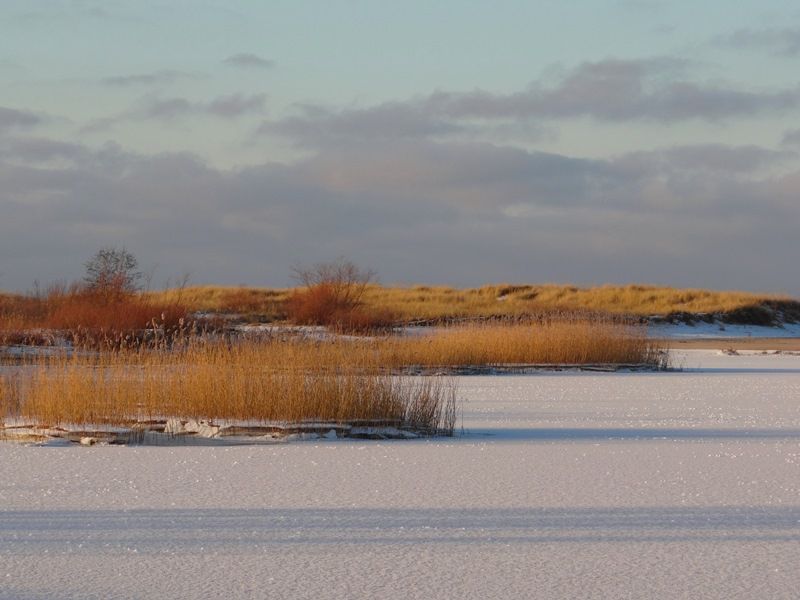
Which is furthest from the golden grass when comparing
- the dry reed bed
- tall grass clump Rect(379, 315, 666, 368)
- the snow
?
the dry reed bed

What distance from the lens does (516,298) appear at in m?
42.8

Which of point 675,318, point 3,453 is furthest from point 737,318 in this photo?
point 3,453

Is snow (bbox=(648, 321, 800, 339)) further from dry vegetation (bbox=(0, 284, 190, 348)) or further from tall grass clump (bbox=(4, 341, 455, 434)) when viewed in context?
tall grass clump (bbox=(4, 341, 455, 434))

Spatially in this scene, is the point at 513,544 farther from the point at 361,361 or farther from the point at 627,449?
the point at 361,361

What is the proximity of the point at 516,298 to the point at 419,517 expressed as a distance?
3823 cm

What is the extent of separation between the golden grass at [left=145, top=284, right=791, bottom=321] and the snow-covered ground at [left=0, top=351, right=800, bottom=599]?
25.1 m

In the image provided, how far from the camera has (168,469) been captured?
6.23m

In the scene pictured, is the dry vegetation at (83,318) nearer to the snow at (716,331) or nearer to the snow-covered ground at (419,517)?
the snow-covered ground at (419,517)

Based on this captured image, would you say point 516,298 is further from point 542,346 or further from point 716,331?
point 542,346

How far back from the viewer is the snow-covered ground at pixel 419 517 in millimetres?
3664

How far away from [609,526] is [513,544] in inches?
22.0

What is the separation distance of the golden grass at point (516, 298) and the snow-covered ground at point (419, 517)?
25.1 metres

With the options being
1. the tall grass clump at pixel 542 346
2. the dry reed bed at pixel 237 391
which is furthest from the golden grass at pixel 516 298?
the dry reed bed at pixel 237 391

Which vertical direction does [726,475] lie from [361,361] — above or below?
below
